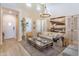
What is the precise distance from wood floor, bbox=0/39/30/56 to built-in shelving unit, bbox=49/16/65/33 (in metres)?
0.61

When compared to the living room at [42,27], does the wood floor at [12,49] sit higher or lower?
lower

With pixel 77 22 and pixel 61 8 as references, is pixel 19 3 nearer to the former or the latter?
pixel 61 8

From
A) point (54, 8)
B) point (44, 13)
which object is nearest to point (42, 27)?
point (44, 13)

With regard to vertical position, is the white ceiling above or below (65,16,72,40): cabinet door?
above

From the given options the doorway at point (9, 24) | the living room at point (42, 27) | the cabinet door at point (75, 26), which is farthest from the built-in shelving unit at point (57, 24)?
the doorway at point (9, 24)

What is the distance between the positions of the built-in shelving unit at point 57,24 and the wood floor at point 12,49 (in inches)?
24.0

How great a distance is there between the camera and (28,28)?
163cm

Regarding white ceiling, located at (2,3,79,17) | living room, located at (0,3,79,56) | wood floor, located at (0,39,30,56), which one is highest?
white ceiling, located at (2,3,79,17)

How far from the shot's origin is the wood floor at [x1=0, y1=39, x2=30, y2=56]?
1.58 m

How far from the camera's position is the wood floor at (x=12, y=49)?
1.58m

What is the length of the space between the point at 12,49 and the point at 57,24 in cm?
87

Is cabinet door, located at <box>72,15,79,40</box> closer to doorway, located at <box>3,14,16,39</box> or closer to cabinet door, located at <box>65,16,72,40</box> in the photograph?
cabinet door, located at <box>65,16,72,40</box>

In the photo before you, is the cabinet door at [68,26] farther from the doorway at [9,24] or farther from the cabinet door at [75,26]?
the doorway at [9,24]

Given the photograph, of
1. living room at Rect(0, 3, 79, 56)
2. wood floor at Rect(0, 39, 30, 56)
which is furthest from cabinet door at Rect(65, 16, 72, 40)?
wood floor at Rect(0, 39, 30, 56)
